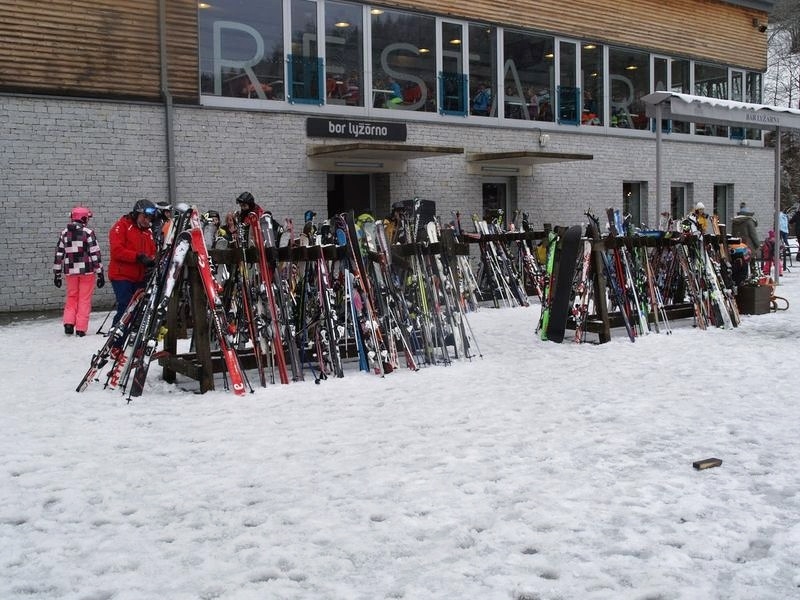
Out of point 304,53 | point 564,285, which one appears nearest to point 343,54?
point 304,53

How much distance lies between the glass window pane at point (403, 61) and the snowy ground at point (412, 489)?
1093 centimetres

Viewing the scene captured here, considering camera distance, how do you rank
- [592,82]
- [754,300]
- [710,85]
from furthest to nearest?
[710,85]
[592,82]
[754,300]

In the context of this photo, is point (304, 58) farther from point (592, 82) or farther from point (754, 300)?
point (754, 300)

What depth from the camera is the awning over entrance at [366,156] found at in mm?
15070

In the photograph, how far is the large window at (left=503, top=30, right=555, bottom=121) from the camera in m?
19.2

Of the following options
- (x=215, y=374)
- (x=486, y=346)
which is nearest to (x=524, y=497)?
(x=215, y=374)

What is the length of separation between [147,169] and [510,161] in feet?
26.3

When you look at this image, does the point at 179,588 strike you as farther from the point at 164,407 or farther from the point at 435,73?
the point at 435,73

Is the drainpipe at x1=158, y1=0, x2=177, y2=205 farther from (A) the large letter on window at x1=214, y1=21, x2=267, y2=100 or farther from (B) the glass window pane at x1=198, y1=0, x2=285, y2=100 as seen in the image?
(A) the large letter on window at x1=214, y1=21, x2=267, y2=100

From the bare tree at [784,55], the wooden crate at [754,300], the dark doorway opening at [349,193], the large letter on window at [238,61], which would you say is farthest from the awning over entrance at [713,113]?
the bare tree at [784,55]

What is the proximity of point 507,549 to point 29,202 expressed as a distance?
→ 11949 mm

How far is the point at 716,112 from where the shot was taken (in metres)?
13.4

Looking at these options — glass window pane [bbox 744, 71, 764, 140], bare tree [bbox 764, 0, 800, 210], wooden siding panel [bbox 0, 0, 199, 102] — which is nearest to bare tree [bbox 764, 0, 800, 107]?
bare tree [bbox 764, 0, 800, 210]

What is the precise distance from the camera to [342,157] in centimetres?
1617
